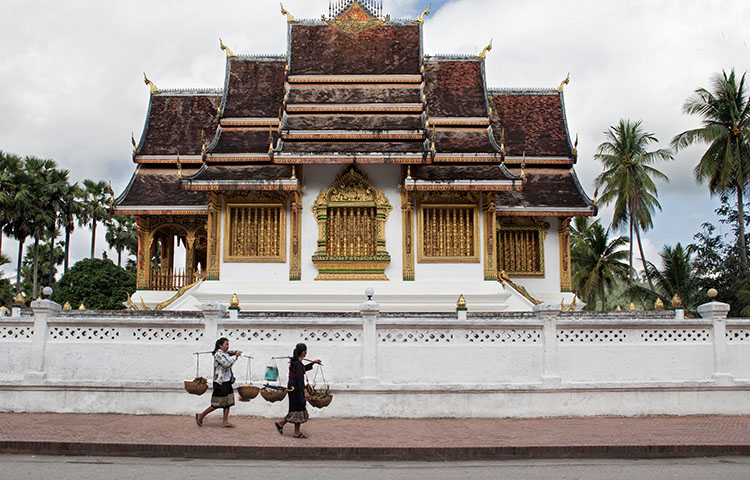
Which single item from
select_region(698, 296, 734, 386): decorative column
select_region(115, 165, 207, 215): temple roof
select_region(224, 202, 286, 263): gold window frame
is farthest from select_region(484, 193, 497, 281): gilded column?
select_region(115, 165, 207, 215): temple roof

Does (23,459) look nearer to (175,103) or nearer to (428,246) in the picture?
(428,246)

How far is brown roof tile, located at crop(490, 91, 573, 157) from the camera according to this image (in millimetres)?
20219

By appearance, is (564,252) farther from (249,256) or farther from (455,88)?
(249,256)

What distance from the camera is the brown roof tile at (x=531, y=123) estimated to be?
20.2 metres

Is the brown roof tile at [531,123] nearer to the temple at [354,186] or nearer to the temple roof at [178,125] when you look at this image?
the temple at [354,186]

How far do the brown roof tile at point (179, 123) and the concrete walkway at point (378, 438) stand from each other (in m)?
10.7

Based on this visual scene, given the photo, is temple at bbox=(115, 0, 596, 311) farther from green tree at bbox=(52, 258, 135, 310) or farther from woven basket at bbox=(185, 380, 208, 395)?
green tree at bbox=(52, 258, 135, 310)

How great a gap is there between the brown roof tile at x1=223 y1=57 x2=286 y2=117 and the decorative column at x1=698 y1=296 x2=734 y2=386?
1173 cm

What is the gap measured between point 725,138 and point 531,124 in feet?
35.3

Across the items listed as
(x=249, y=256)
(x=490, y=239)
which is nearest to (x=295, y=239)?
(x=249, y=256)

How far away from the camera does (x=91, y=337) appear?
1080 cm

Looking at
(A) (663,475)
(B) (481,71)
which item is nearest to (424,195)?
(B) (481,71)

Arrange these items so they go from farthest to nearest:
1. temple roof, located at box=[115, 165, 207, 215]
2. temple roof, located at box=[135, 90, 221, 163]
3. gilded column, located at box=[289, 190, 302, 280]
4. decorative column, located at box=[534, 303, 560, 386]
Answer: temple roof, located at box=[135, 90, 221, 163] < temple roof, located at box=[115, 165, 207, 215] < gilded column, located at box=[289, 190, 302, 280] < decorative column, located at box=[534, 303, 560, 386]

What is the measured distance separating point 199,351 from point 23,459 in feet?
9.75
